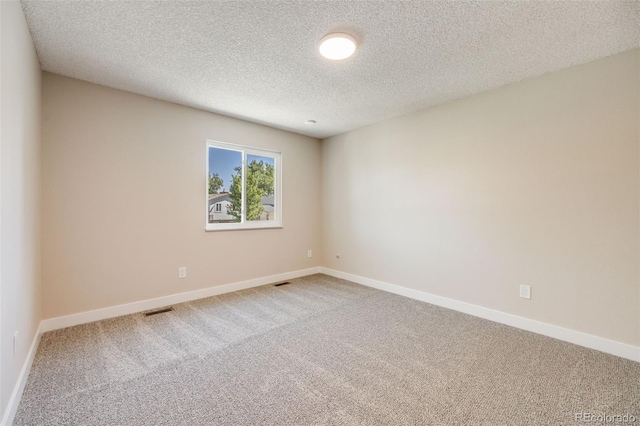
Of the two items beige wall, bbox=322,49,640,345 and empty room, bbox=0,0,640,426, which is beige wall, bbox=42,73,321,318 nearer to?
empty room, bbox=0,0,640,426

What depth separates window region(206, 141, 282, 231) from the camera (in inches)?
152

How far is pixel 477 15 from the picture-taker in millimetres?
1853

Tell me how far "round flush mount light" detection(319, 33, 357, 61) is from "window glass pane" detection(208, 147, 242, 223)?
2.26m

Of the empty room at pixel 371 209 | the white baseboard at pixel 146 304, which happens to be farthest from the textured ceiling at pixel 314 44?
the white baseboard at pixel 146 304

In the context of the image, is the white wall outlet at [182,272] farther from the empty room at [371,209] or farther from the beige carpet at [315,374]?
the beige carpet at [315,374]

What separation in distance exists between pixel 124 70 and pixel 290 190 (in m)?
2.62

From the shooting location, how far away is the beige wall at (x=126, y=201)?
2693 millimetres

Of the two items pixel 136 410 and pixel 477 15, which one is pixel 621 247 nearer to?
pixel 477 15

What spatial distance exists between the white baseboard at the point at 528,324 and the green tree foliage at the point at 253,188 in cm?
216

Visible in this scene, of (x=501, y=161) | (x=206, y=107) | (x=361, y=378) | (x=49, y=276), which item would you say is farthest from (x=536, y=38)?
(x=49, y=276)

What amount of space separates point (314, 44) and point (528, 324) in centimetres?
321

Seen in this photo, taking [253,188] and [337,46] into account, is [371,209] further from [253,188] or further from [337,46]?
[337,46]

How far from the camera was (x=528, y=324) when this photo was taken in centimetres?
272

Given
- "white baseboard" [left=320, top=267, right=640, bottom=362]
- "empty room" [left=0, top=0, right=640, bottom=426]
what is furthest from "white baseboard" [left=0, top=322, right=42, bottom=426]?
"white baseboard" [left=320, top=267, right=640, bottom=362]
